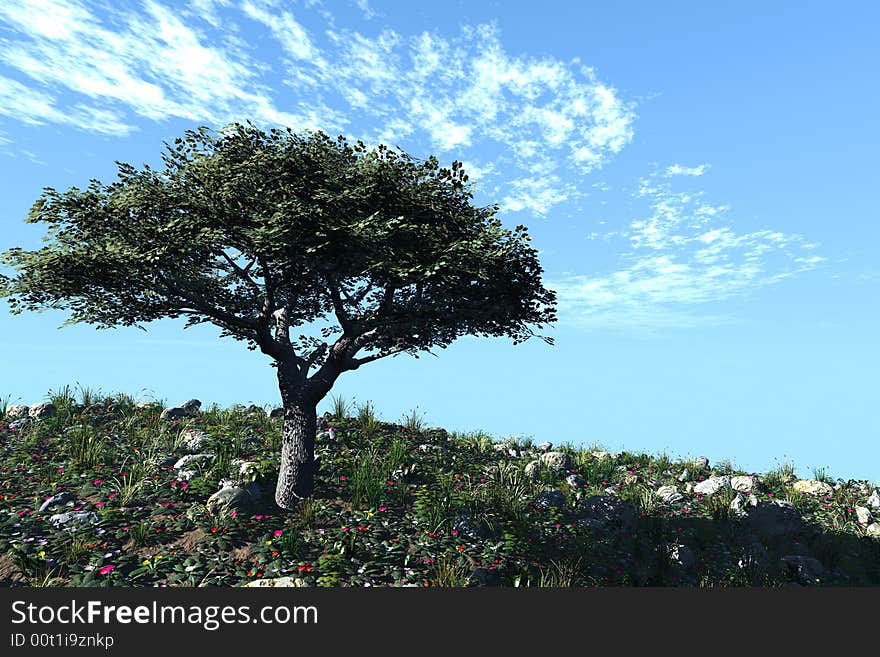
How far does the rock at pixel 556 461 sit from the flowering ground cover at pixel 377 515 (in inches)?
2.1

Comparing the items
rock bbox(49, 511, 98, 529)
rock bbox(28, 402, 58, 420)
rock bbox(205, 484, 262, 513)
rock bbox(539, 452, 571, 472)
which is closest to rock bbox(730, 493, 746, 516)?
rock bbox(539, 452, 571, 472)

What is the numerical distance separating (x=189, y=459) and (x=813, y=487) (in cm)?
1990

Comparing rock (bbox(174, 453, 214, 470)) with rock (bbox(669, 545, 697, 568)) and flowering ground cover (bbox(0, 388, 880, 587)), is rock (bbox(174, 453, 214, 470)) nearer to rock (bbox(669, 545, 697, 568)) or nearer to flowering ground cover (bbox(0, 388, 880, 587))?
flowering ground cover (bbox(0, 388, 880, 587))

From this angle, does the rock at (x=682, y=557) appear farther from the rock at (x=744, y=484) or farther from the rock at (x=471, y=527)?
the rock at (x=744, y=484)

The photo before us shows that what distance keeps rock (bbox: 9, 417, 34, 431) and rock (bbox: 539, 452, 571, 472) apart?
16727 mm

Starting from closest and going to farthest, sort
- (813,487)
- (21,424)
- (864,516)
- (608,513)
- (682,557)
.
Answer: (682,557)
(608,513)
(864,516)
(21,424)
(813,487)

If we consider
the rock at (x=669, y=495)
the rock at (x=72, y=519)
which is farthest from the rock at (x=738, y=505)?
the rock at (x=72, y=519)

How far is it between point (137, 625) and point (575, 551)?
8478 mm

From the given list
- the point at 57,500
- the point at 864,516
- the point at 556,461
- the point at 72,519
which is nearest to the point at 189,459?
the point at 57,500

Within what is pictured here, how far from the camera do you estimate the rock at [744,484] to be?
19.4 metres

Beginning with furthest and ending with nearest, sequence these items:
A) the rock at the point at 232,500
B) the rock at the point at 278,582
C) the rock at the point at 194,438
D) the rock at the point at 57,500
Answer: the rock at the point at 194,438 → the rock at the point at 57,500 → the rock at the point at 232,500 → the rock at the point at 278,582

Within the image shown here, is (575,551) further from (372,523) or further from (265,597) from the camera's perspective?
(265,597)

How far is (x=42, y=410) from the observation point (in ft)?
68.2

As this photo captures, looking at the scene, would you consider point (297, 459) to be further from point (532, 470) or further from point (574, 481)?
point (574, 481)
